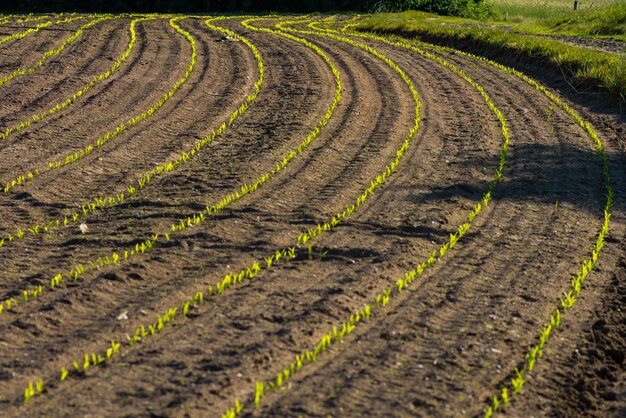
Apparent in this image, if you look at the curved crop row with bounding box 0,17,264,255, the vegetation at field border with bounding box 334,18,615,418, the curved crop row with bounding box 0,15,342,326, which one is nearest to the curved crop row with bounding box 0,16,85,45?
the curved crop row with bounding box 0,17,264,255

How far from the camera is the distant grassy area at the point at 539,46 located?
717 inches

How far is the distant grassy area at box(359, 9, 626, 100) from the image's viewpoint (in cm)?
1820

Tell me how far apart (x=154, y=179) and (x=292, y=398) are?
6054 mm

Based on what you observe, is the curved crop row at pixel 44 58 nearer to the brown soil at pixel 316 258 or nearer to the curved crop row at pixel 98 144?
the brown soil at pixel 316 258

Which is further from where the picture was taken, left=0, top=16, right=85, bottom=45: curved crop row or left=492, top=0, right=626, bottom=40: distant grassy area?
left=492, top=0, right=626, bottom=40: distant grassy area

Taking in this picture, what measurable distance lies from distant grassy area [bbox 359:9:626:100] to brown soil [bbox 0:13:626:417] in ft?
5.47

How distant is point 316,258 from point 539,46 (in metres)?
14.6

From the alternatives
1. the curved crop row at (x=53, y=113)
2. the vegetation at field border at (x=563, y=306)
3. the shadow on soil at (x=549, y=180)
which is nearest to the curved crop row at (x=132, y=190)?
the curved crop row at (x=53, y=113)

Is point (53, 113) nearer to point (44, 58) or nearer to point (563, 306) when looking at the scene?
point (44, 58)

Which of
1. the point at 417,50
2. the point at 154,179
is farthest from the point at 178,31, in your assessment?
the point at 154,179

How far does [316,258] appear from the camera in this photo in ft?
29.1

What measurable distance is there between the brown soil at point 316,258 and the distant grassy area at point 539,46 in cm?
167

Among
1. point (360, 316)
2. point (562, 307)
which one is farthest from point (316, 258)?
point (562, 307)

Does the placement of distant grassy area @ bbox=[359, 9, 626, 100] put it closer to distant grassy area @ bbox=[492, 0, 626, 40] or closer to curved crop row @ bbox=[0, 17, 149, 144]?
distant grassy area @ bbox=[492, 0, 626, 40]
